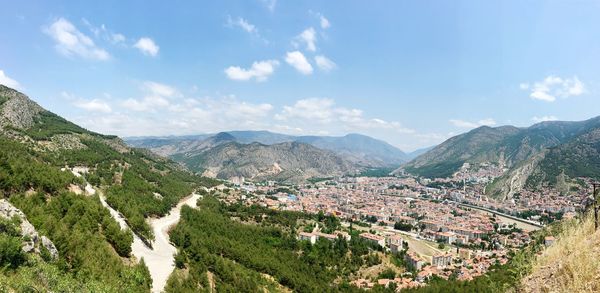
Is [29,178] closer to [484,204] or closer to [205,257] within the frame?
[205,257]

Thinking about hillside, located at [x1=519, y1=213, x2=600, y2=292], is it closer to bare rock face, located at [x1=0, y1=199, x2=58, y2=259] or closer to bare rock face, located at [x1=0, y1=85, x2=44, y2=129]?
bare rock face, located at [x1=0, y1=199, x2=58, y2=259]

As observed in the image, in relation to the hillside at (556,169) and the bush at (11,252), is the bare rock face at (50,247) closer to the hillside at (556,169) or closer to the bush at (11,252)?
the bush at (11,252)

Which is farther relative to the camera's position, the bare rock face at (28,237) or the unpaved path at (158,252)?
the unpaved path at (158,252)

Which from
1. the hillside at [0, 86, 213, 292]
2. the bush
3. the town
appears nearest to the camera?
the bush

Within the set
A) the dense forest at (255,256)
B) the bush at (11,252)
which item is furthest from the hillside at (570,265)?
the dense forest at (255,256)

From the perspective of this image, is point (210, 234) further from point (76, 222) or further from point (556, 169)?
point (556, 169)

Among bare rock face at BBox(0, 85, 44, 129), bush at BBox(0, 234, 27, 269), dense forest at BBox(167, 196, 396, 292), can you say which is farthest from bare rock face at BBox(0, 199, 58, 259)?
bare rock face at BBox(0, 85, 44, 129)
